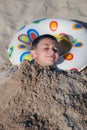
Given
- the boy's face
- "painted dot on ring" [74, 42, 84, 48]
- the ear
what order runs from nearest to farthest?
the boy's face < the ear < "painted dot on ring" [74, 42, 84, 48]

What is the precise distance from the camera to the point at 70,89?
2740 mm

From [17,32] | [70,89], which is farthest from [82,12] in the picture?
Result: [70,89]

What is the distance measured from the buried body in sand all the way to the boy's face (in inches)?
3.4

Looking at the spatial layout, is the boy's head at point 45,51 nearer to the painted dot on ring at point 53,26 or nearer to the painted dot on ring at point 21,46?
the painted dot on ring at point 21,46

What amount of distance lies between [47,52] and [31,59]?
225 mm

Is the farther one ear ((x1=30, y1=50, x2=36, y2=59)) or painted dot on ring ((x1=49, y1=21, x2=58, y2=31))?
painted dot on ring ((x1=49, y1=21, x2=58, y2=31))

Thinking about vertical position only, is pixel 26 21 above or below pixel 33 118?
above

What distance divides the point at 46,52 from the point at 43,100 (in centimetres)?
60

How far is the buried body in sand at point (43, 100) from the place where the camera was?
2510 millimetres

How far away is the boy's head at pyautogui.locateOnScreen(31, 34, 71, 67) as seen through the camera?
305 cm

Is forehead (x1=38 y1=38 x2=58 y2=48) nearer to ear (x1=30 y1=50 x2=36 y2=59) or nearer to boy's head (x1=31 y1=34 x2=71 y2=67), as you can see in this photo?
boy's head (x1=31 y1=34 x2=71 y2=67)

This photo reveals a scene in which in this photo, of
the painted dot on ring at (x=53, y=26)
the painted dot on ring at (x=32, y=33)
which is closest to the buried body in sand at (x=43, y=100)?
the painted dot on ring at (x=32, y=33)

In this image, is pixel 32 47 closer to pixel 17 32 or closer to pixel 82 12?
pixel 17 32

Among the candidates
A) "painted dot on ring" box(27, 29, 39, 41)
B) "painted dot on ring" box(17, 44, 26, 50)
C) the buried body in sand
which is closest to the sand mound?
the buried body in sand
